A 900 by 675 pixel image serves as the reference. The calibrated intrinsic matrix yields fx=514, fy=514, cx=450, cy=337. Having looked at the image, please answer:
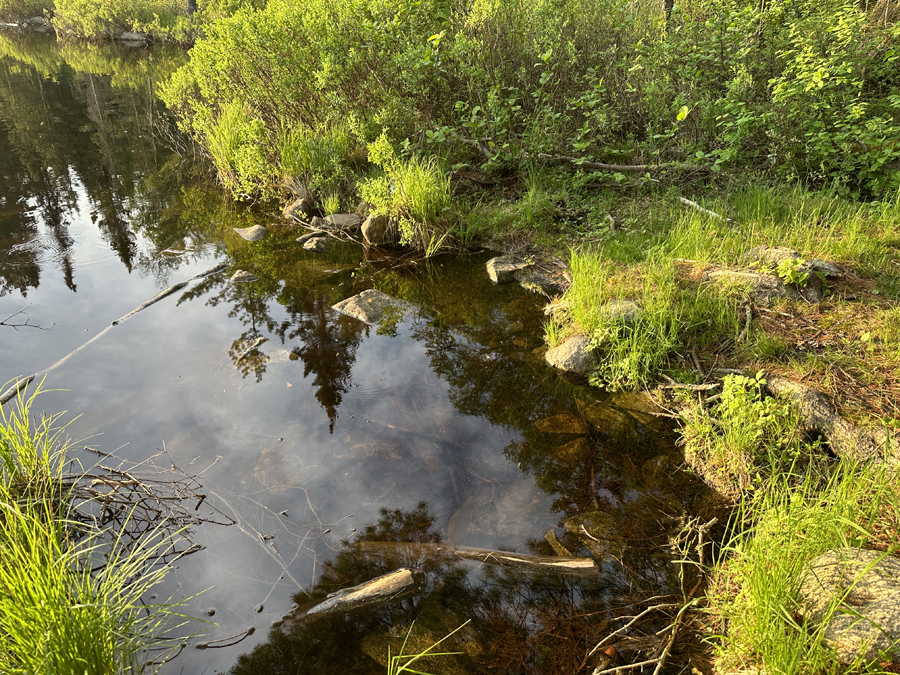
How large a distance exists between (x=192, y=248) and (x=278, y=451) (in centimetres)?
458

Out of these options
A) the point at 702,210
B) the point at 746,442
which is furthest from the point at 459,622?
the point at 702,210

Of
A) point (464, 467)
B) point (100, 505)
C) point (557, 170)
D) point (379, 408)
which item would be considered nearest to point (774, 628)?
point (464, 467)

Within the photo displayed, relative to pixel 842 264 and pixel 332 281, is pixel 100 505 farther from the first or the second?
pixel 842 264

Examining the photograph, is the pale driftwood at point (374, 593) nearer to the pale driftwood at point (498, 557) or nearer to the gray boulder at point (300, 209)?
the pale driftwood at point (498, 557)

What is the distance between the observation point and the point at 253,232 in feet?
25.0

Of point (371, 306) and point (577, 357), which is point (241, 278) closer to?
point (371, 306)

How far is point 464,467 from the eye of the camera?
3775 millimetres

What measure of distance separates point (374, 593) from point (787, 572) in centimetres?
204

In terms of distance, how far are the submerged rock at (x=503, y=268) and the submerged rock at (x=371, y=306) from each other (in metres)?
1.07

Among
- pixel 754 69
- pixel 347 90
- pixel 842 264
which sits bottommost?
pixel 842 264

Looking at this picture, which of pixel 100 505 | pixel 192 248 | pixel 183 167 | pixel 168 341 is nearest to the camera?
pixel 100 505

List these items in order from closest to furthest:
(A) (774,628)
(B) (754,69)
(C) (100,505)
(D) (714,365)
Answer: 1. (A) (774,628)
2. (C) (100,505)
3. (D) (714,365)
4. (B) (754,69)

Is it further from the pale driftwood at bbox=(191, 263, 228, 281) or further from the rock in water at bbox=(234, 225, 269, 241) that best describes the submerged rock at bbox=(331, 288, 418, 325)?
the rock in water at bbox=(234, 225, 269, 241)

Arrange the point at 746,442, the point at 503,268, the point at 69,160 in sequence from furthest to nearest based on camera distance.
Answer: the point at 69,160
the point at 503,268
the point at 746,442
